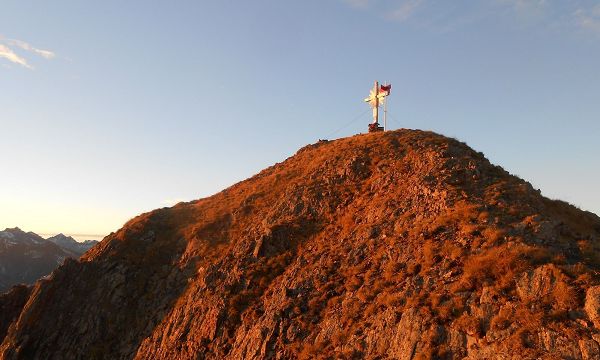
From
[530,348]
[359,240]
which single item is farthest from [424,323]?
[359,240]

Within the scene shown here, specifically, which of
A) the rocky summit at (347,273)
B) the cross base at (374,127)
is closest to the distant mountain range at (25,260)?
the rocky summit at (347,273)

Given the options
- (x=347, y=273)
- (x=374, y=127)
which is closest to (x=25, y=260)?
(x=374, y=127)

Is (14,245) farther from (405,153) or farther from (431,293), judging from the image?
(431,293)

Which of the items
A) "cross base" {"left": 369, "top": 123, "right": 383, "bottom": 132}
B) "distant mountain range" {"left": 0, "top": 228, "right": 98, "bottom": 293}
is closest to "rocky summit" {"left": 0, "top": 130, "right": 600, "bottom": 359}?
"cross base" {"left": 369, "top": 123, "right": 383, "bottom": 132}

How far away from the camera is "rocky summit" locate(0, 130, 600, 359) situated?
16703 mm

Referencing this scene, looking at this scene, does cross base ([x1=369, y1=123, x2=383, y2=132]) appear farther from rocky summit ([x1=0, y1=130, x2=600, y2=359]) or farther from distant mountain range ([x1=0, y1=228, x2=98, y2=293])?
distant mountain range ([x1=0, y1=228, x2=98, y2=293])

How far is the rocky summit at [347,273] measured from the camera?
54.8 ft

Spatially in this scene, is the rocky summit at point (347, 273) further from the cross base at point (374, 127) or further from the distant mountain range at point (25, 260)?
the distant mountain range at point (25, 260)

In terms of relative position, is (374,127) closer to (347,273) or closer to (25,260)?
(347,273)

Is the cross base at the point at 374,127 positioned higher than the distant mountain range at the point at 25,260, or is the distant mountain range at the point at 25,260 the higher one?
the cross base at the point at 374,127

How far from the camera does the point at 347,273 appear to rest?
80.7ft

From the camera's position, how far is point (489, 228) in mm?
21562

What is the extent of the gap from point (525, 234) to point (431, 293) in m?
5.70

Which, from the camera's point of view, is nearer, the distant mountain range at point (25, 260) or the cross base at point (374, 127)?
the cross base at point (374, 127)
